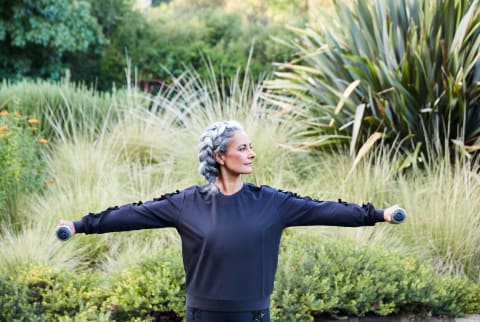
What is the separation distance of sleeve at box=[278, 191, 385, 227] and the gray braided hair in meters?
0.28

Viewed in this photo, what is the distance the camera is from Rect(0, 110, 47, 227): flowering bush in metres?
7.14

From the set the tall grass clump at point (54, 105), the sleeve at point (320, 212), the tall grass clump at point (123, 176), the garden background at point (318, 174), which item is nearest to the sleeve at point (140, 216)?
the sleeve at point (320, 212)

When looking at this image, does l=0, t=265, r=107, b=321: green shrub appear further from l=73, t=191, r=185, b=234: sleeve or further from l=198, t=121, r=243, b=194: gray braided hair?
l=198, t=121, r=243, b=194: gray braided hair

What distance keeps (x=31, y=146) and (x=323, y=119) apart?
10.3 ft

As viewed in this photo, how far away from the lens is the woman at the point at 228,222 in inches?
122

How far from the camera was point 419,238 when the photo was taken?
6.33m

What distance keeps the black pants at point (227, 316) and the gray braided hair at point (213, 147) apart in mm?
476

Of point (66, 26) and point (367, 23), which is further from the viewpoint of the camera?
point (66, 26)

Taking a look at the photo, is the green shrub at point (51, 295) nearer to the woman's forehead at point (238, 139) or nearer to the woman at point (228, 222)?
the woman at point (228, 222)

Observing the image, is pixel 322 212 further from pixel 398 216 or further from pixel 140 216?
pixel 140 216

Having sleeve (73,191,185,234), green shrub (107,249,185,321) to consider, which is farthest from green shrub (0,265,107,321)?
sleeve (73,191,185,234)

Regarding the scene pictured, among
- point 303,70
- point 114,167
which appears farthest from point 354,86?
point 114,167

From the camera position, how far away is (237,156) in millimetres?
3223

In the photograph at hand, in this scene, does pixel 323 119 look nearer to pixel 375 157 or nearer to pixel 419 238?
pixel 375 157
